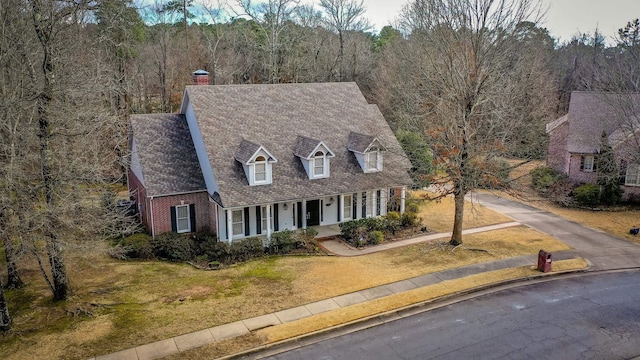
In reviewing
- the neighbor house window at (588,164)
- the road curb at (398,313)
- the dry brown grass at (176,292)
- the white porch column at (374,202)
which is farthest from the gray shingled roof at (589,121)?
the white porch column at (374,202)

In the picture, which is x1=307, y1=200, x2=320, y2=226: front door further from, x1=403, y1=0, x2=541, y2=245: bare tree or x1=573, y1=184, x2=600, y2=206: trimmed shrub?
x1=573, y1=184, x2=600, y2=206: trimmed shrub

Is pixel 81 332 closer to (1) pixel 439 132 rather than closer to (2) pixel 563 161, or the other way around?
(1) pixel 439 132

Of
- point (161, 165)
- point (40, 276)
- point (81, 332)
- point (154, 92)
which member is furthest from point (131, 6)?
point (81, 332)

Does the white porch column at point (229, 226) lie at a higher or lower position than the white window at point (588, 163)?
lower

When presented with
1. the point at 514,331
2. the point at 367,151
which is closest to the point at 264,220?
the point at 367,151

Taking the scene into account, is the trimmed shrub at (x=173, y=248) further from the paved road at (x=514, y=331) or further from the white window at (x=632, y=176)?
the white window at (x=632, y=176)

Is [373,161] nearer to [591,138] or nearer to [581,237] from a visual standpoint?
[581,237]
